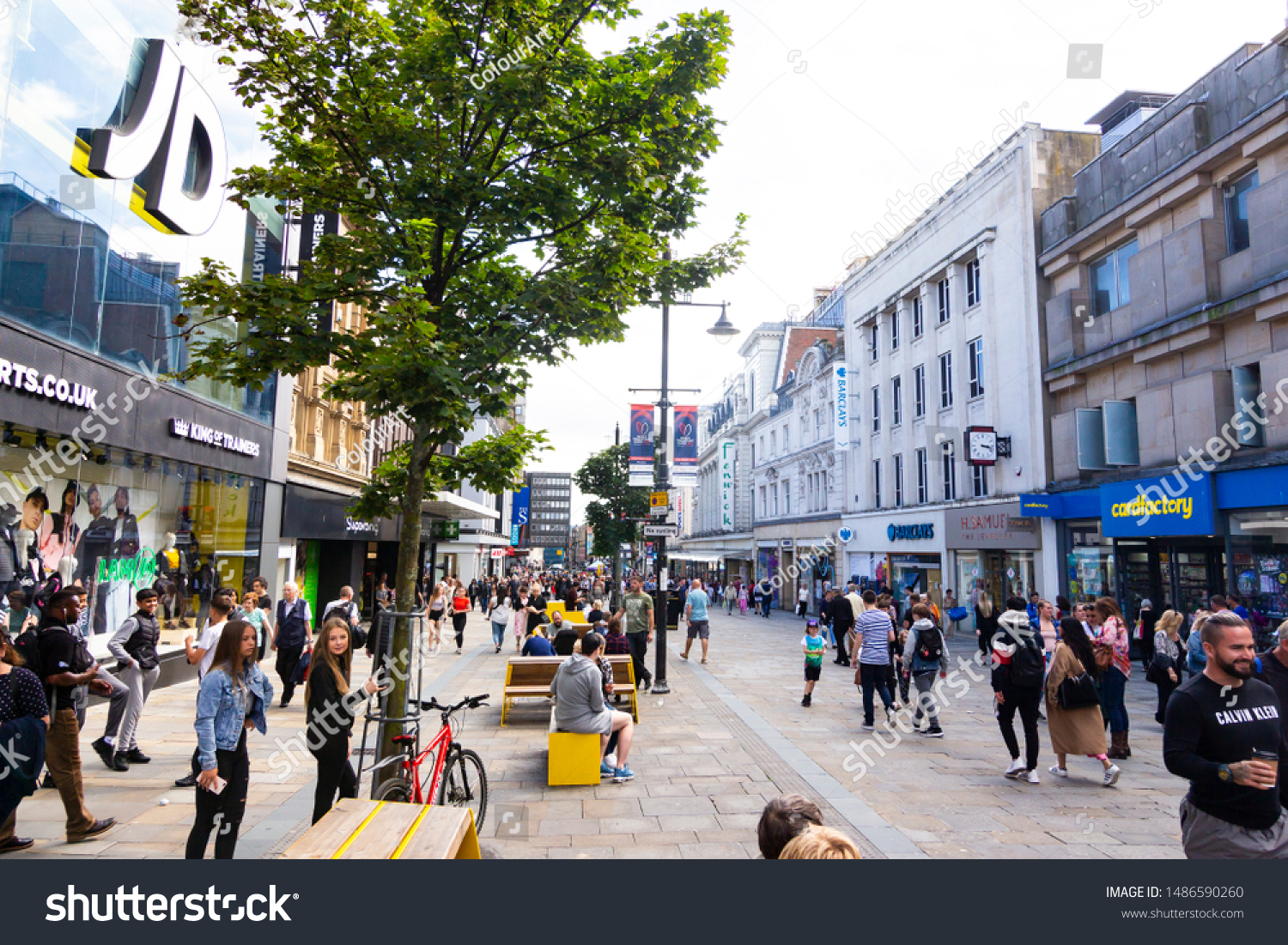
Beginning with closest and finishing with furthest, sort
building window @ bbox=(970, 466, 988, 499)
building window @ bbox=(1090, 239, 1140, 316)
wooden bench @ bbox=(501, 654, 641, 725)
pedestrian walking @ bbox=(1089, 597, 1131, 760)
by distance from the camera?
pedestrian walking @ bbox=(1089, 597, 1131, 760) → wooden bench @ bbox=(501, 654, 641, 725) → building window @ bbox=(1090, 239, 1140, 316) → building window @ bbox=(970, 466, 988, 499)

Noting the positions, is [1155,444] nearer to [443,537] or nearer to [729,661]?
[729,661]

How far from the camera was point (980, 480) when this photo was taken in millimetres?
25438

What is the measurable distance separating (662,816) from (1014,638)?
415cm

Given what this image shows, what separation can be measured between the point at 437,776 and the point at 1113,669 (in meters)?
7.86

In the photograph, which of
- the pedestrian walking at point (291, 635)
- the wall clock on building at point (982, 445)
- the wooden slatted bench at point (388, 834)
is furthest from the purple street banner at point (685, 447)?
the wall clock on building at point (982, 445)

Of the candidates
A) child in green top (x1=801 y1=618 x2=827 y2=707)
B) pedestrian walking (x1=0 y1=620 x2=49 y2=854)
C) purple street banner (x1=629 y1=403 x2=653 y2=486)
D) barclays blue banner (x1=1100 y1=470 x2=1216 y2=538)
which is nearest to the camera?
pedestrian walking (x1=0 y1=620 x2=49 y2=854)

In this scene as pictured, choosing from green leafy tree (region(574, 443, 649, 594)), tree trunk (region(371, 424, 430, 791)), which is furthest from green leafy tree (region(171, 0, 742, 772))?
green leafy tree (region(574, 443, 649, 594))

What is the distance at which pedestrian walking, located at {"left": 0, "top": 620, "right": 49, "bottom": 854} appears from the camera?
15.1 ft

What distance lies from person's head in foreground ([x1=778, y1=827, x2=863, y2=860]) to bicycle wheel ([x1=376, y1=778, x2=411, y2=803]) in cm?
386

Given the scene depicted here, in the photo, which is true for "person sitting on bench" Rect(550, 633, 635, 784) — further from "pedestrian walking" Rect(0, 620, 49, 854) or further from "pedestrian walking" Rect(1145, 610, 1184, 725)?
"pedestrian walking" Rect(1145, 610, 1184, 725)

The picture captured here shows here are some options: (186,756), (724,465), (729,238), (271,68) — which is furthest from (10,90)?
(724,465)

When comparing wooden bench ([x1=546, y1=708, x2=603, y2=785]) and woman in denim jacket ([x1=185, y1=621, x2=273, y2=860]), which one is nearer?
woman in denim jacket ([x1=185, y1=621, x2=273, y2=860])

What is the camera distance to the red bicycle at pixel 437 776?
5.61 m

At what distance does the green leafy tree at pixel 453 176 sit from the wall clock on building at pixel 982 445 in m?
19.5
